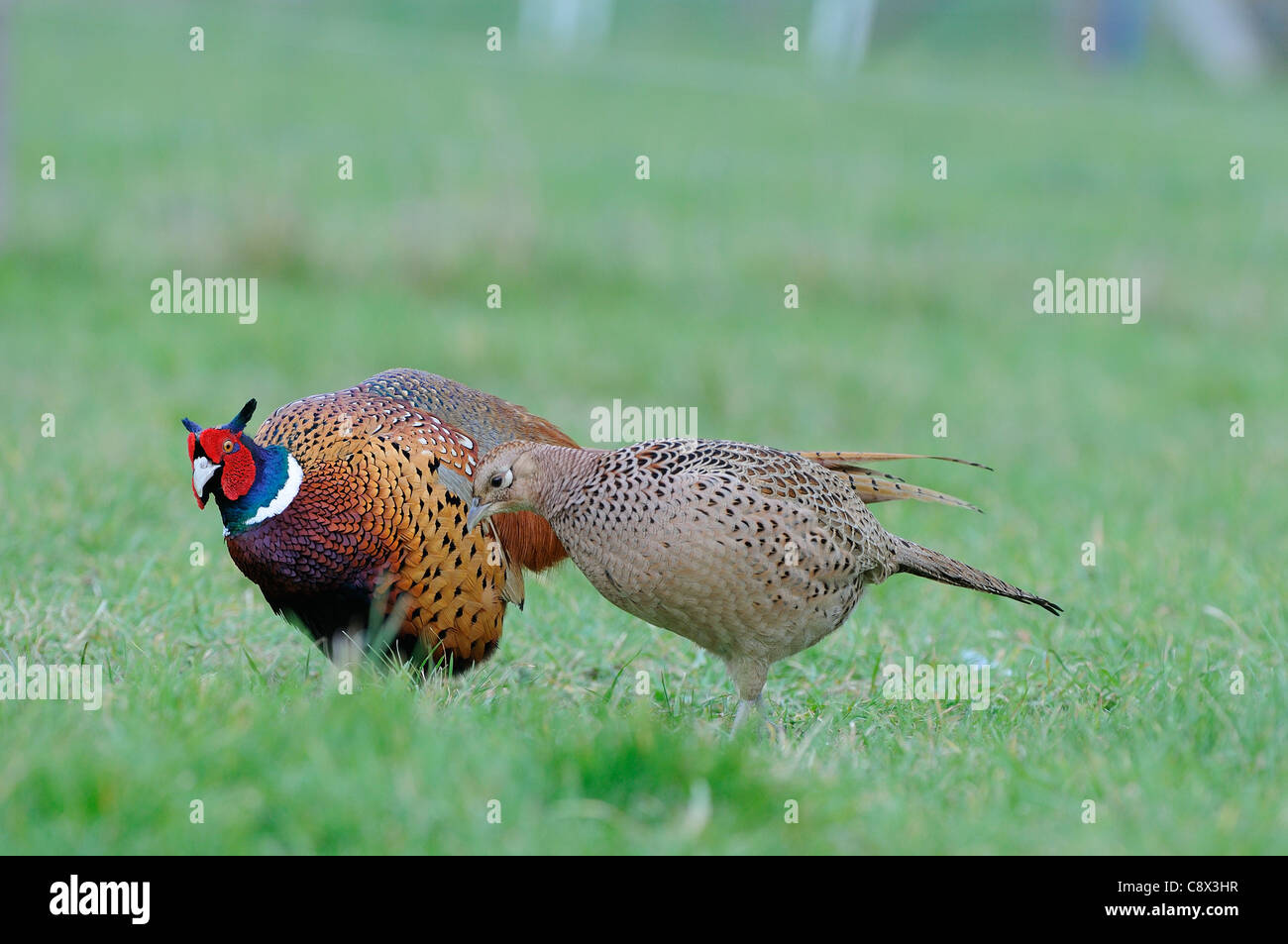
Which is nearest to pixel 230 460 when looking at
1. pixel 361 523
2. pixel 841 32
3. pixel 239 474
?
pixel 239 474

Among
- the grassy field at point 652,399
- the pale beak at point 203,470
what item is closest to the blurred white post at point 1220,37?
the grassy field at point 652,399

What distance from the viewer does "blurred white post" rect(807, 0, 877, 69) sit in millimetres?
25172

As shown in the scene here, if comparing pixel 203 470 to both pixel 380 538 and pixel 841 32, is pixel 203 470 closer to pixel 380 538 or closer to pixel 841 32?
pixel 380 538

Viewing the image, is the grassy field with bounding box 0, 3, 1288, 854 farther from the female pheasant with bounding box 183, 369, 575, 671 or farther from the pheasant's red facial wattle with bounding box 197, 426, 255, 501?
the pheasant's red facial wattle with bounding box 197, 426, 255, 501

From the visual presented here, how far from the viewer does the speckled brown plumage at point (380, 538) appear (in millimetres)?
3943

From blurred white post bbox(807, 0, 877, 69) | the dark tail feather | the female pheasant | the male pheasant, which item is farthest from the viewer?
blurred white post bbox(807, 0, 877, 69)

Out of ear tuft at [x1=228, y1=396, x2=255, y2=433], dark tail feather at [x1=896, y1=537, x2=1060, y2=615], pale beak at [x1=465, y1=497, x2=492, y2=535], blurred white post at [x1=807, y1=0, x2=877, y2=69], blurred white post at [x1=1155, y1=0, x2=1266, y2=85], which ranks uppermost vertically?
blurred white post at [x1=1155, y1=0, x2=1266, y2=85]

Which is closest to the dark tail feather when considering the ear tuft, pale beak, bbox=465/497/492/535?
pale beak, bbox=465/497/492/535

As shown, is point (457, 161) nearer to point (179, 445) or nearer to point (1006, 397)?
point (1006, 397)

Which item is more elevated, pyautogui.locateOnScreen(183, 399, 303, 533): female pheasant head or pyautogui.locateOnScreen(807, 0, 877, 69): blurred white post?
pyautogui.locateOnScreen(807, 0, 877, 69): blurred white post

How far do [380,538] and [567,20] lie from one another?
945 inches

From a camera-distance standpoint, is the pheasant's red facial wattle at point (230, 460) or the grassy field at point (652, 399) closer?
the grassy field at point (652, 399)

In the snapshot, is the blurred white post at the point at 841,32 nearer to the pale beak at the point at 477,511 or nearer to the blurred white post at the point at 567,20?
the blurred white post at the point at 567,20

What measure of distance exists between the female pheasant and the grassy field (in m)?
0.23
